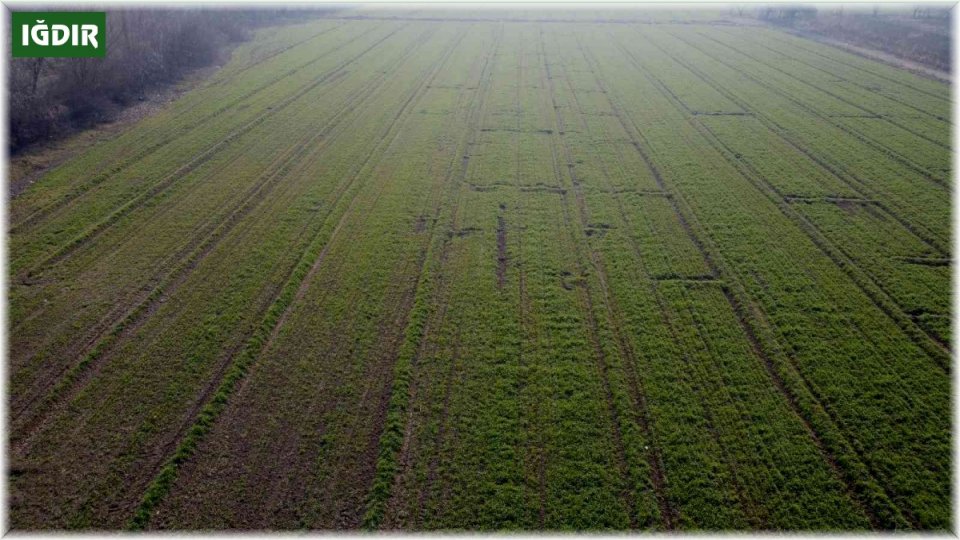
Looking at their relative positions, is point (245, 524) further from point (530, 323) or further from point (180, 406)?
point (530, 323)

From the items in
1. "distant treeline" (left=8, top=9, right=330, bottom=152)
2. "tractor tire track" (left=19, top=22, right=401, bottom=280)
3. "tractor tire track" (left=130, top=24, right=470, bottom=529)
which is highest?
"distant treeline" (left=8, top=9, right=330, bottom=152)

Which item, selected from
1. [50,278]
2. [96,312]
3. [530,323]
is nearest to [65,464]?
[96,312]

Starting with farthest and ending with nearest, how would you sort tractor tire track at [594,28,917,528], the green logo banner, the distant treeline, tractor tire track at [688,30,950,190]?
the distant treeline < the green logo banner < tractor tire track at [688,30,950,190] < tractor tire track at [594,28,917,528]

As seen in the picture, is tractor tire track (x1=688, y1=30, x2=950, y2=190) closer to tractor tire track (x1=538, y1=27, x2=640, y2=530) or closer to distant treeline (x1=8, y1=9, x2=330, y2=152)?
tractor tire track (x1=538, y1=27, x2=640, y2=530)

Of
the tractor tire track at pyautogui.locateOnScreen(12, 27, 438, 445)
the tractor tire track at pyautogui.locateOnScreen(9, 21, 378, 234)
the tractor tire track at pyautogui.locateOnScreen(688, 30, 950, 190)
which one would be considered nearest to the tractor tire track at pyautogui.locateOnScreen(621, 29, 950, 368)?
the tractor tire track at pyautogui.locateOnScreen(688, 30, 950, 190)

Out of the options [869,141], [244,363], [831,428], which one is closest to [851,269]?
[831,428]

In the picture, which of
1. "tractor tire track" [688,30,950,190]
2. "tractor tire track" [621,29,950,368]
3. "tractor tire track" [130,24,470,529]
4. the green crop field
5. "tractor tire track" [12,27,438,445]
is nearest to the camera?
"tractor tire track" [130,24,470,529]

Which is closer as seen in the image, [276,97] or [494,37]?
[276,97]

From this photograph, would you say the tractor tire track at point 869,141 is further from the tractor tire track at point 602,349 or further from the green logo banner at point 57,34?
the green logo banner at point 57,34
